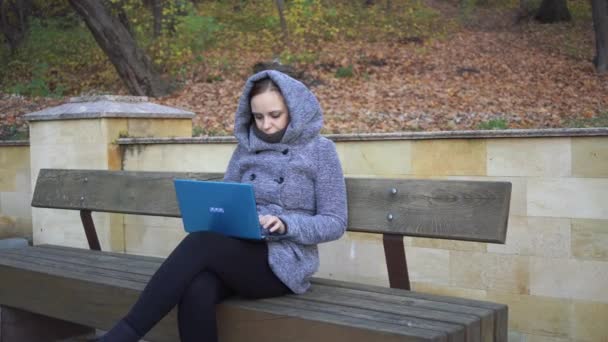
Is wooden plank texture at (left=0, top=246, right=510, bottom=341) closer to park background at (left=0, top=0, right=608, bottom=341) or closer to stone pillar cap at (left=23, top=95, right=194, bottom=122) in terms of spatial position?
park background at (left=0, top=0, right=608, bottom=341)

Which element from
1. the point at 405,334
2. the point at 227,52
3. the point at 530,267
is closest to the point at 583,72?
the point at 227,52

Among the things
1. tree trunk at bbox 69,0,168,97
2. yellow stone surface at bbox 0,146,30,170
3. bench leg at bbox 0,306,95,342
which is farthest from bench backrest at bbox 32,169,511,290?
tree trunk at bbox 69,0,168,97

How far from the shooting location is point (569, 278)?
3.75 m

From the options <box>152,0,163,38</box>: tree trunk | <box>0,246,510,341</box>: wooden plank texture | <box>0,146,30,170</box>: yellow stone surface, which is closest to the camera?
<box>0,246,510,341</box>: wooden plank texture

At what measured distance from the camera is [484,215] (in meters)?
3.00

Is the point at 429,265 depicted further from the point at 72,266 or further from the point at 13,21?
the point at 13,21

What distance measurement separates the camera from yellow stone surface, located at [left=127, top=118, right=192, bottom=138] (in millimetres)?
5477

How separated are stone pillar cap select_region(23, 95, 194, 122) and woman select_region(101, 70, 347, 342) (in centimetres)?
232

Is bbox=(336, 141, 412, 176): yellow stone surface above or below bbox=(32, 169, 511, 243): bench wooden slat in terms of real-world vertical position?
above

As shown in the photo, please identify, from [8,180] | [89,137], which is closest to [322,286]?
[89,137]

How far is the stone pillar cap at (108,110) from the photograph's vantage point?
17.6 ft

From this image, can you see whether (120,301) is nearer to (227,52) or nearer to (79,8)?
(79,8)

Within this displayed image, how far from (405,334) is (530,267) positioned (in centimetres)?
176

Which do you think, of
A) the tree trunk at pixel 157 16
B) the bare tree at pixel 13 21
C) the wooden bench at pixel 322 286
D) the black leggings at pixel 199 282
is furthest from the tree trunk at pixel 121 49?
the black leggings at pixel 199 282
